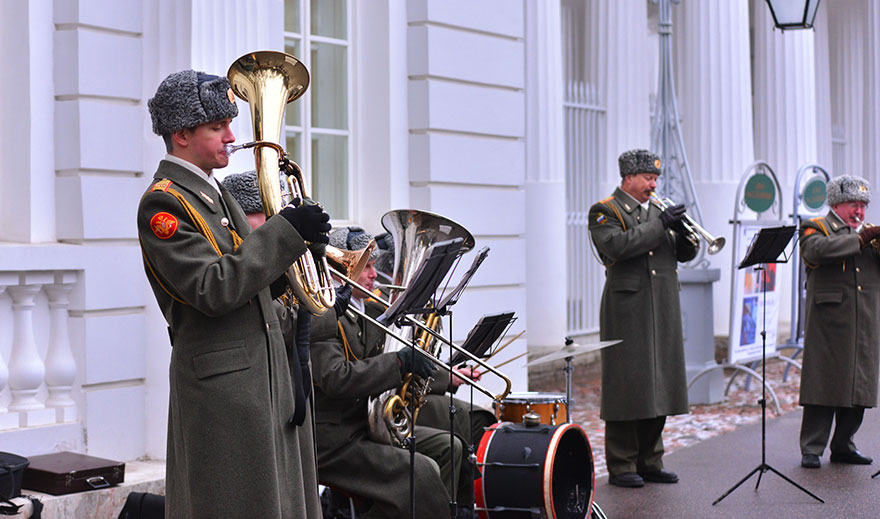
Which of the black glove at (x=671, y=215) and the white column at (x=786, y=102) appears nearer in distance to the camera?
the black glove at (x=671, y=215)

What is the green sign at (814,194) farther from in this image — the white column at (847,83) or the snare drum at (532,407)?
the white column at (847,83)

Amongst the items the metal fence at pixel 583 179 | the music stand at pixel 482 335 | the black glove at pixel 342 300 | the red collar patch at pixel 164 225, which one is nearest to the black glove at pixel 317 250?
the red collar patch at pixel 164 225

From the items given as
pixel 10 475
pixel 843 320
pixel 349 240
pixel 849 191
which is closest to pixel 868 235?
pixel 849 191

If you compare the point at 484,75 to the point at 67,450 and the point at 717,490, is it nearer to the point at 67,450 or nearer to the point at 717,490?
the point at 717,490

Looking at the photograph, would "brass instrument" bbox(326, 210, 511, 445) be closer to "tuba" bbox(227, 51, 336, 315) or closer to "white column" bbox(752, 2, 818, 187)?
"tuba" bbox(227, 51, 336, 315)

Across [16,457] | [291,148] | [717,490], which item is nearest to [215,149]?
[16,457]

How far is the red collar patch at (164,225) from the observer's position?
362 cm

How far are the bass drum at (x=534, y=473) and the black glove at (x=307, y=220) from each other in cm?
200

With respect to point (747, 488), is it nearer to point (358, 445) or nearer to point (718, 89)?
point (358, 445)

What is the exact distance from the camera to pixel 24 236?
6074mm

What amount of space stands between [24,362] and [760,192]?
7.60m

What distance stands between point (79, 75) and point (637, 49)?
29.7ft

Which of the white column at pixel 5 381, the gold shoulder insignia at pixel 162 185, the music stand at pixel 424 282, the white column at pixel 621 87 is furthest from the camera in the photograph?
the white column at pixel 621 87

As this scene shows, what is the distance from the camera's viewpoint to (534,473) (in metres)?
5.21
